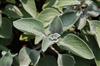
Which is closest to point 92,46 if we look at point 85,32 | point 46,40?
point 85,32

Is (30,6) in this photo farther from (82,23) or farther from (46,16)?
(82,23)

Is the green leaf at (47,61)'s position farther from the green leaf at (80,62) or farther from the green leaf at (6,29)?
the green leaf at (6,29)

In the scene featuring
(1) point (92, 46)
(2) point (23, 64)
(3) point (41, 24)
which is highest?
(3) point (41, 24)

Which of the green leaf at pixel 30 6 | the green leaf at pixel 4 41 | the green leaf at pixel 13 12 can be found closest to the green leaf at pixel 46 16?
the green leaf at pixel 30 6

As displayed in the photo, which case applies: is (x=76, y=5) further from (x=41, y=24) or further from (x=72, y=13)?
(x=41, y=24)

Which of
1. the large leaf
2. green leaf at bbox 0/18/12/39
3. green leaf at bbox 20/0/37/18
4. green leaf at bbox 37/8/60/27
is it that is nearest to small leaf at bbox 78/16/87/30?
the large leaf

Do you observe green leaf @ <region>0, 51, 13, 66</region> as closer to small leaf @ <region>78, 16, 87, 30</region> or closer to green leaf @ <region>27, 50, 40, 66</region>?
green leaf @ <region>27, 50, 40, 66</region>
